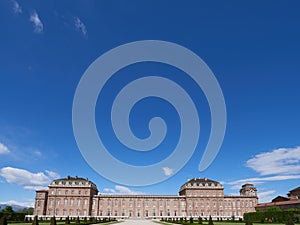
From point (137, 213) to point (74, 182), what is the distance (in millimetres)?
16697

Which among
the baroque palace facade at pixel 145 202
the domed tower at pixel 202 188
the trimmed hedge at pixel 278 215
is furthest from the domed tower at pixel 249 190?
the trimmed hedge at pixel 278 215

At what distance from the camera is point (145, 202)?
6131 centimetres

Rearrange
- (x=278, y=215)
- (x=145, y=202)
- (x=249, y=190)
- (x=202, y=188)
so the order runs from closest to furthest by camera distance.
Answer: (x=278, y=215), (x=145, y=202), (x=202, y=188), (x=249, y=190)

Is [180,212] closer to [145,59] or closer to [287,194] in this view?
[287,194]

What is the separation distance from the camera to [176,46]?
11891mm

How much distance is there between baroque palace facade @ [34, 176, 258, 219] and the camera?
57750 mm

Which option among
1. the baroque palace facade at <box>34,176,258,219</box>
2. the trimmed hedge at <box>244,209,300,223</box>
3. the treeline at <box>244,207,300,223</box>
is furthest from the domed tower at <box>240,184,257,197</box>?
the treeline at <box>244,207,300,223</box>

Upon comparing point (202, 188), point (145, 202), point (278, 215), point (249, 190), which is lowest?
point (278, 215)

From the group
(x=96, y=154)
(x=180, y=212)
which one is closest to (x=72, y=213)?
(x=180, y=212)

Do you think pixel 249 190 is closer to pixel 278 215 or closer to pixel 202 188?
pixel 202 188

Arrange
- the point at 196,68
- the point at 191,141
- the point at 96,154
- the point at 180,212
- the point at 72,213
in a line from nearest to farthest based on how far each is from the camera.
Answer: the point at 96,154, the point at 196,68, the point at 191,141, the point at 72,213, the point at 180,212

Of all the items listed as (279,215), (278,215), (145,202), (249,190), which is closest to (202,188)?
(249,190)

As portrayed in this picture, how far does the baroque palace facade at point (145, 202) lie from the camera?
5775 cm

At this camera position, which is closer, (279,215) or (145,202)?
(279,215)
